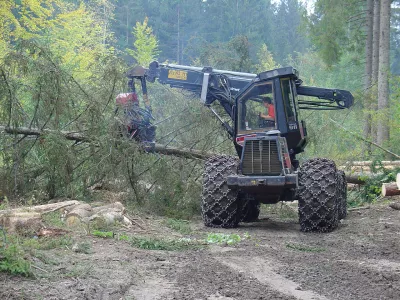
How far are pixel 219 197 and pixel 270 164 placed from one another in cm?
101

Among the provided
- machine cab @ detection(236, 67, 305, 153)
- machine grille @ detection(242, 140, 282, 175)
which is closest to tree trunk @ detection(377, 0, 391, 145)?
machine cab @ detection(236, 67, 305, 153)

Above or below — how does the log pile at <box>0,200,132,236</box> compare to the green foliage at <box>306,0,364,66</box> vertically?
below

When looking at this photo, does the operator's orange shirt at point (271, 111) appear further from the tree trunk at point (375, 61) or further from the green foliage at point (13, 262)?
the tree trunk at point (375, 61)

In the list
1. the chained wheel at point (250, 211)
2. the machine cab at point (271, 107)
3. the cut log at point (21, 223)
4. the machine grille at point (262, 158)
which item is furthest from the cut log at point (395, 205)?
the cut log at point (21, 223)

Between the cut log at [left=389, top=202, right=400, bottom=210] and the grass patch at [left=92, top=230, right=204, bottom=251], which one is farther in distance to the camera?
Result: the cut log at [left=389, top=202, right=400, bottom=210]

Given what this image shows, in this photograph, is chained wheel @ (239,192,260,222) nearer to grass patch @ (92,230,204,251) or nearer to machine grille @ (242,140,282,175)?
machine grille @ (242,140,282,175)

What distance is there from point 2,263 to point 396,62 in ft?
160

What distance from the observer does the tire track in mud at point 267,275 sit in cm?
539

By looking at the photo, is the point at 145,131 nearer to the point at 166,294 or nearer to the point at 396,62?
the point at 166,294

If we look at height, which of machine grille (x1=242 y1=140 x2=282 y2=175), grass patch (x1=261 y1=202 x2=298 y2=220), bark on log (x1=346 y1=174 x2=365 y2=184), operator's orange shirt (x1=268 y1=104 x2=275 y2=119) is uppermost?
operator's orange shirt (x1=268 y1=104 x2=275 y2=119)

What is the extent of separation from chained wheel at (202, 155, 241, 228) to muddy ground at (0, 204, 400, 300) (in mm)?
983

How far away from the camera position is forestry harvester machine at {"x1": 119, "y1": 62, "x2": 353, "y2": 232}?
9.58m

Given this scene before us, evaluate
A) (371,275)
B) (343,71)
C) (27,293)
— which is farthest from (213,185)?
(343,71)

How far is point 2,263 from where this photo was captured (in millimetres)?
5121
